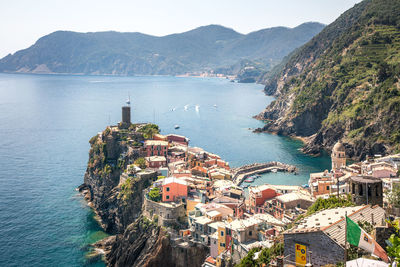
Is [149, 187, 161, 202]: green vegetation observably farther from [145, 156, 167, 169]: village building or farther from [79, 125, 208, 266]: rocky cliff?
[145, 156, 167, 169]: village building

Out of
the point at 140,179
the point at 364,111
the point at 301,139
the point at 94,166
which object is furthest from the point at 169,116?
the point at 140,179

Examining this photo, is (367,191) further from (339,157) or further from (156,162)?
(339,157)

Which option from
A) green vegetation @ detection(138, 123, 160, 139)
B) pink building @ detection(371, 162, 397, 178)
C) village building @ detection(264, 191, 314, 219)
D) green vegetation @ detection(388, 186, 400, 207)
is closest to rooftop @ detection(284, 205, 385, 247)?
green vegetation @ detection(388, 186, 400, 207)

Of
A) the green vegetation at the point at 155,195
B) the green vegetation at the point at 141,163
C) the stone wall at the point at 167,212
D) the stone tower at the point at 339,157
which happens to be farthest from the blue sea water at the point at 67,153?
the green vegetation at the point at 141,163

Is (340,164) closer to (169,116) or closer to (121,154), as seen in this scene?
(121,154)

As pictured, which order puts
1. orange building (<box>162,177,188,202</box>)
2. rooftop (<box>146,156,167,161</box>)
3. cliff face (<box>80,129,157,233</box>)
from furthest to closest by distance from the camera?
rooftop (<box>146,156,167,161</box>) < cliff face (<box>80,129,157,233</box>) < orange building (<box>162,177,188,202</box>)

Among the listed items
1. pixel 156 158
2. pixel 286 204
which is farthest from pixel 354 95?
pixel 286 204
